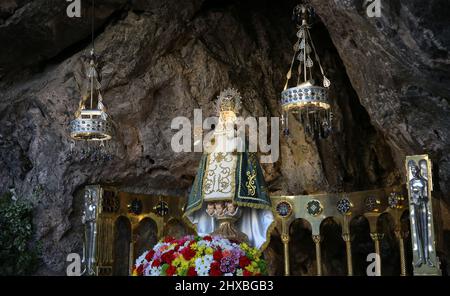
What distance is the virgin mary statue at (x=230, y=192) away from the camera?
881 centimetres

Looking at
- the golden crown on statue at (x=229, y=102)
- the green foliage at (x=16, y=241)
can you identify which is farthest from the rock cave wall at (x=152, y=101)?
the golden crown on statue at (x=229, y=102)

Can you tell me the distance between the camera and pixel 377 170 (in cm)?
1109

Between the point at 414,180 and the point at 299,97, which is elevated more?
the point at 299,97

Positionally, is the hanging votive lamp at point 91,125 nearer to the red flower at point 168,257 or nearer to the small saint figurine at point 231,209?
the small saint figurine at point 231,209

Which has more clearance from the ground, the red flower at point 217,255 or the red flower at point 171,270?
the red flower at point 217,255

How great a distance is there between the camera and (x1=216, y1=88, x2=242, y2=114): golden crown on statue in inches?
371

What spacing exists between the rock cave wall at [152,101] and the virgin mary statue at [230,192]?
1.19 m

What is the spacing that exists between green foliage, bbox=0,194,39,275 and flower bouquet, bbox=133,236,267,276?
15.2ft

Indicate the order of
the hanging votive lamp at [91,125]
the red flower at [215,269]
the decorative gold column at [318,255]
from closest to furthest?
the red flower at [215,269], the hanging votive lamp at [91,125], the decorative gold column at [318,255]

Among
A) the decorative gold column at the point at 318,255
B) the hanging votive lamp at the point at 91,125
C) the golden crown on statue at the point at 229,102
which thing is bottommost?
the decorative gold column at the point at 318,255
